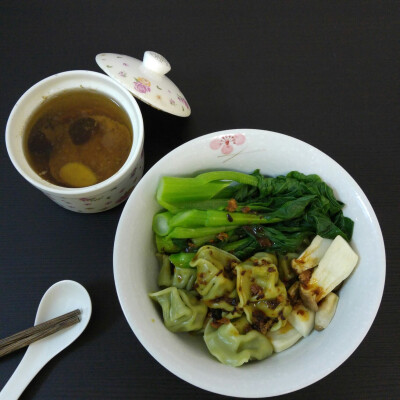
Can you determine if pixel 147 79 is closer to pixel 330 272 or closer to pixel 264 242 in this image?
pixel 264 242

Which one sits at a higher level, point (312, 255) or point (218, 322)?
point (312, 255)

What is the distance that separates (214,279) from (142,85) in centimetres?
70

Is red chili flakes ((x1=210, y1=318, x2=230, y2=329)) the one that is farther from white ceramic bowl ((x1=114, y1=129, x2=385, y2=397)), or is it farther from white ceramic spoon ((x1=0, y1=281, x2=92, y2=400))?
white ceramic spoon ((x1=0, y1=281, x2=92, y2=400))

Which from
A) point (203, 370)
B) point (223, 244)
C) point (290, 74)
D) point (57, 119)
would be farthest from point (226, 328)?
point (290, 74)

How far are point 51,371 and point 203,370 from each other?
619mm

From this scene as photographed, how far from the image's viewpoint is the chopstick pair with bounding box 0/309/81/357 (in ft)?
4.36

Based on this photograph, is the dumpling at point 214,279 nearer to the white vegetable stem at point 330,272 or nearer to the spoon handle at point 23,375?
the white vegetable stem at point 330,272

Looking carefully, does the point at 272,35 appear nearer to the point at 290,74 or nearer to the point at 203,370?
the point at 290,74

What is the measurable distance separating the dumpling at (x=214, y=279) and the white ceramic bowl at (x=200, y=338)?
0.16m

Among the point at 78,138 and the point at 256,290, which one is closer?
the point at 256,290

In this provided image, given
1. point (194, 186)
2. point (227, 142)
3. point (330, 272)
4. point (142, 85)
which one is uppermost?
point (142, 85)

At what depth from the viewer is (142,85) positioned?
4.37 feet

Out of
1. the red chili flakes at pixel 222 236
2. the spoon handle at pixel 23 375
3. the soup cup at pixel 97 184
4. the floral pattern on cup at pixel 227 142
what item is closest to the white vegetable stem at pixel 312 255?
the red chili flakes at pixel 222 236

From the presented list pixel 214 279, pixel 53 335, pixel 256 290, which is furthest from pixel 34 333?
pixel 256 290
